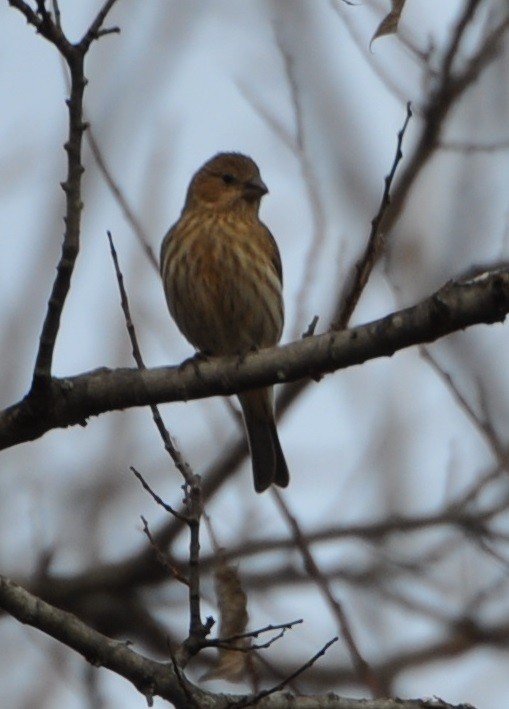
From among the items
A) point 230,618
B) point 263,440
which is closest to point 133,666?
point 230,618

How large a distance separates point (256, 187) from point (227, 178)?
266 millimetres

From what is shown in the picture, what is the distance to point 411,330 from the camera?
3680mm

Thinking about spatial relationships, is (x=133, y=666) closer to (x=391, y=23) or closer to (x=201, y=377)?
(x=201, y=377)

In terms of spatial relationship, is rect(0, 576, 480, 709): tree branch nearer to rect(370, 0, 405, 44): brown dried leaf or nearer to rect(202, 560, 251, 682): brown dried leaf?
rect(202, 560, 251, 682): brown dried leaf

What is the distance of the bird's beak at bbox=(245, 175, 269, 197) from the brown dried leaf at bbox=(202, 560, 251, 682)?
Result: 3.51m

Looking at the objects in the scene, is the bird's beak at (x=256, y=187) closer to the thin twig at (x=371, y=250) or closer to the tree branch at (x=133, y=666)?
the thin twig at (x=371, y=250)

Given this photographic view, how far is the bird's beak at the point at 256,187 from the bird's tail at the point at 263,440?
1102 mm

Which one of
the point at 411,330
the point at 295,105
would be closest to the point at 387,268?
the point at 295,105

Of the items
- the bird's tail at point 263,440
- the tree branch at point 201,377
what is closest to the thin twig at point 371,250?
the tree branch at point 201,377

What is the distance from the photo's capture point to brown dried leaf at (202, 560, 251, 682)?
4062 mm

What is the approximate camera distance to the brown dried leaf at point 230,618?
406 centimetres

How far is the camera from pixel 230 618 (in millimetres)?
4109

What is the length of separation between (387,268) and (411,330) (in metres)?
1.50

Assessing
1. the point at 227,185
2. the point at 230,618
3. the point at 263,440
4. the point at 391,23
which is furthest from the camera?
the point at 227,185
